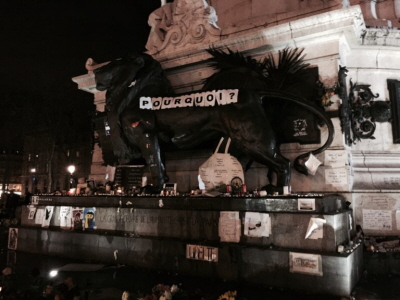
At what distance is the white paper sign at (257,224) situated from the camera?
503 centimetres

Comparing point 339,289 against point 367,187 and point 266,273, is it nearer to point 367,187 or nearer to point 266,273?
point 266,273

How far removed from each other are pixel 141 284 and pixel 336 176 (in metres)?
4.03

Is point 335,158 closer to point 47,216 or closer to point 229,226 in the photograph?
A: point 229,226

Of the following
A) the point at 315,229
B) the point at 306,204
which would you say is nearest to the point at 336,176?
the point at 306,204

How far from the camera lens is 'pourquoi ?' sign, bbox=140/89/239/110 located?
6.50 metres

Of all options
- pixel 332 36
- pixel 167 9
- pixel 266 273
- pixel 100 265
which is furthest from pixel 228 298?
pixel 167 9

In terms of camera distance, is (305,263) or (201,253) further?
(201,253)

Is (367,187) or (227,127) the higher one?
(227,127)

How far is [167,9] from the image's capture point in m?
10.0

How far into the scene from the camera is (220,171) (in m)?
6.61

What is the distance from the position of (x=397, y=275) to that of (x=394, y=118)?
3.52 metres

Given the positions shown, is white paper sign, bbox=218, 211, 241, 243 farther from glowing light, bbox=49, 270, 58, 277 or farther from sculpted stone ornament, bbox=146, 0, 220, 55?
sculpted stone ornament, bbox=146, 0, 220, 55

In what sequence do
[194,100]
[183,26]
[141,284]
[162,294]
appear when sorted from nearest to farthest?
[162,294] < [141,284] < [194,100] < [183,26]

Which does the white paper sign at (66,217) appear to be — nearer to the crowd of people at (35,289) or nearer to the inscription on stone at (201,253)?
the crowd of people at (35,289)
